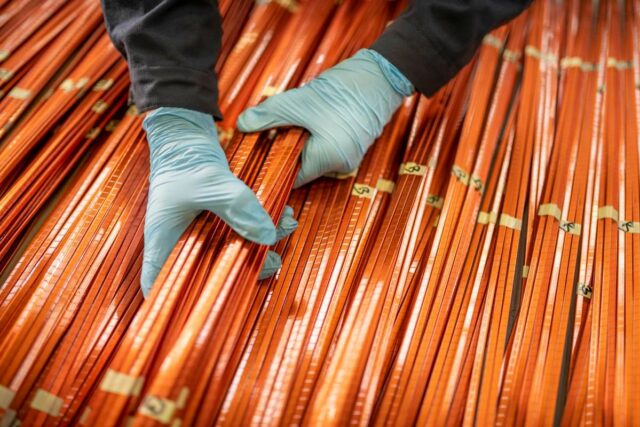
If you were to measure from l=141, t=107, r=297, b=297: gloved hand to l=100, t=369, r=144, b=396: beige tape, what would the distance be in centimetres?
25

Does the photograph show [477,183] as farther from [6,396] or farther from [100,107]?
[6,396]

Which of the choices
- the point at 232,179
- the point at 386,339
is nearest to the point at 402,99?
the point at 232,179

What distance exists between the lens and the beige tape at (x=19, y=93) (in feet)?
5.41

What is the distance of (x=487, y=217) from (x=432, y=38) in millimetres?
583

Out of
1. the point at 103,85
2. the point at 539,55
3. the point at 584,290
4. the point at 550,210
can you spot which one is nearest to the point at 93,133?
the point at 103,85

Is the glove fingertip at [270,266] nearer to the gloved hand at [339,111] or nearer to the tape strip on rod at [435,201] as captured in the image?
the gloved hand at [339,111]

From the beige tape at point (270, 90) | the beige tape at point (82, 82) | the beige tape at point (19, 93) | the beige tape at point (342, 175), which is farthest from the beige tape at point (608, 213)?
the beige tape at point (19, 93)

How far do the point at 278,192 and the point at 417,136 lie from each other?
58cm

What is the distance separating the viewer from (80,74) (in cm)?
173

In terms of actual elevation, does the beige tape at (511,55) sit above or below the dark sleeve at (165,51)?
above

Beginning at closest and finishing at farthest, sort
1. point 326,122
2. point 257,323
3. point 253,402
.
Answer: point 253,402, point 257,323, point 326,122

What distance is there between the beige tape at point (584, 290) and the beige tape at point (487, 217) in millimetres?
298

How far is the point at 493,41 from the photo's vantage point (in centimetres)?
204

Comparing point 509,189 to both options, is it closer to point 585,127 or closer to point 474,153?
point 474,153
